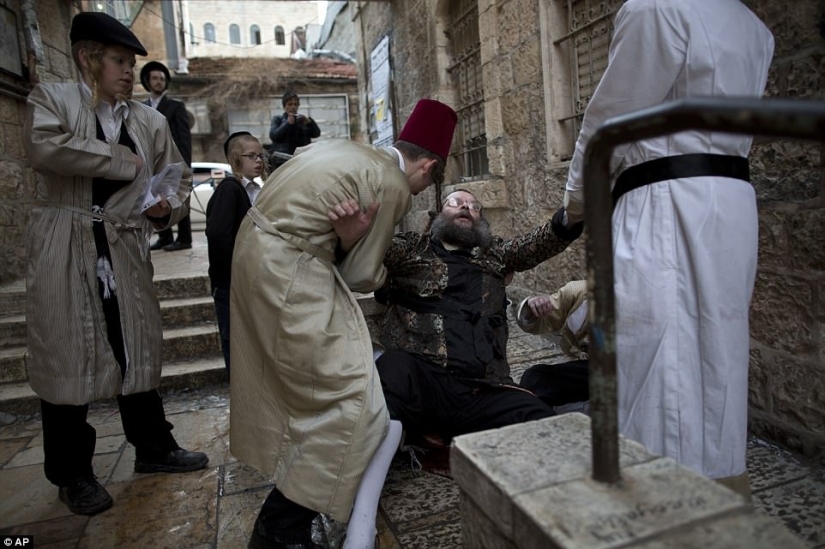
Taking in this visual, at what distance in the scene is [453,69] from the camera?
6.26 meters

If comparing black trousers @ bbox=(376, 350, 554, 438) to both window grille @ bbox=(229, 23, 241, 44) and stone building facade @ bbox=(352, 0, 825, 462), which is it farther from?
window grille @ bbox=(229, 23, 241, 44)

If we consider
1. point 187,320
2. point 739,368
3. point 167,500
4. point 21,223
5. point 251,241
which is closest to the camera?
point 739,368

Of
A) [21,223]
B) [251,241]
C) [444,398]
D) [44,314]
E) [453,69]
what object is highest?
[453,69]

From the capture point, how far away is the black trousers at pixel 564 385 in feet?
9.13

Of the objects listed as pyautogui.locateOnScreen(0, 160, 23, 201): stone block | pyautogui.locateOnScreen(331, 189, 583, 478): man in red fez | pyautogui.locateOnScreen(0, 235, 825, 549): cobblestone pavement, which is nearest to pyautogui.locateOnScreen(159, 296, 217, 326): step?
pyautogui.locateOnScreen(0, 235, 825, 549): cobblestone pavement

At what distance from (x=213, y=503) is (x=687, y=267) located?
2.07 m

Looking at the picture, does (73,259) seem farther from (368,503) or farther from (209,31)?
(209,31)

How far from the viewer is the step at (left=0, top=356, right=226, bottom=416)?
3609 millimetres

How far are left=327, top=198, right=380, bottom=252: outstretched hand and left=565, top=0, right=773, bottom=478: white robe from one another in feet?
2.56

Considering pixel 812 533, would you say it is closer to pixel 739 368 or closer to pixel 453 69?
pixel 739 368

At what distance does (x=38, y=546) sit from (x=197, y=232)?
943 centimetres

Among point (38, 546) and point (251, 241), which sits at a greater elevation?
point (251, 241)

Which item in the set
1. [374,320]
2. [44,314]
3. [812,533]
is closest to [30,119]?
[44,314]

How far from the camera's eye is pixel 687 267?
1.50 metres
